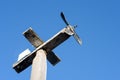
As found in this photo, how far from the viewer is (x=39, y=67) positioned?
15.6 feet

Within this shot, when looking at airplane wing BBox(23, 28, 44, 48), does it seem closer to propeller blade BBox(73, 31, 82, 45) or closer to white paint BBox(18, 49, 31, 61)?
white paint BBox(18, 49, 31, 61)

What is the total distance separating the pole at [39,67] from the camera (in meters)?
4.60

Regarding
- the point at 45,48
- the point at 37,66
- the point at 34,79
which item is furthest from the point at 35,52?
the point at 34,79

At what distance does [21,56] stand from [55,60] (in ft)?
2.42

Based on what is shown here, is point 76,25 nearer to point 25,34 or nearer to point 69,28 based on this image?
point 69,28

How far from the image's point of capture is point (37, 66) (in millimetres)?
4809

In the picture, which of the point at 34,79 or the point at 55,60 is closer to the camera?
the point at 34,79

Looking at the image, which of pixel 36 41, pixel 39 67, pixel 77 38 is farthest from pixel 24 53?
pixel 77 38

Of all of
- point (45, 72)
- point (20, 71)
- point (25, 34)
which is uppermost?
point (25, 34)

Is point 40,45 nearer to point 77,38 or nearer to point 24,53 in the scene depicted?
point 24,53

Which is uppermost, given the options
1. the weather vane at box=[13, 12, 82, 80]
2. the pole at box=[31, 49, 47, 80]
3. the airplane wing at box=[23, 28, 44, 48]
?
the airplane wing at box=[23, 28, 44, 48]

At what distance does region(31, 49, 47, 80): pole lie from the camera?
4598 mm

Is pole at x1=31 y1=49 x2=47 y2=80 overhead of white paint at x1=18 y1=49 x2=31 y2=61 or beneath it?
beneath

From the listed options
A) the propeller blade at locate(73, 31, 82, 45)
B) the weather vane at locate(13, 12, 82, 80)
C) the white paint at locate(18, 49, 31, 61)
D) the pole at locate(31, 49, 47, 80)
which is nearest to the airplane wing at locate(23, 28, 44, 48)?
the weather vane at locate(13, 12, 82, 80)
